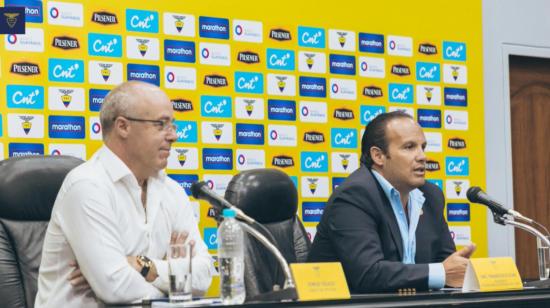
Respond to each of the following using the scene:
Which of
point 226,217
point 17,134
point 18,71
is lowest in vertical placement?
point 226,217

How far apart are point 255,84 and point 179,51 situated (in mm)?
496

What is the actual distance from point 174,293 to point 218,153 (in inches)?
93.4

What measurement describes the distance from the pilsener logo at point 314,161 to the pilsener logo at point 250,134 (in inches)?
11.4

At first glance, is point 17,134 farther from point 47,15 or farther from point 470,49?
point 470,49

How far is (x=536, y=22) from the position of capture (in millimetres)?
5629

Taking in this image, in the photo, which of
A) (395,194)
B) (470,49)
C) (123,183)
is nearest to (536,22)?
(470,49)

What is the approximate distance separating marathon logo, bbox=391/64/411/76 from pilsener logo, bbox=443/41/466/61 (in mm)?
311

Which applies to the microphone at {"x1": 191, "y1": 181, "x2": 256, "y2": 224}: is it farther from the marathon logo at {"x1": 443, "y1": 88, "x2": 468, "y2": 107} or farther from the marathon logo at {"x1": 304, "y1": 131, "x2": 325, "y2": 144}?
the marathon logo at {"x1": 443, "y1": 88, "x2": 468, "y2": 107}

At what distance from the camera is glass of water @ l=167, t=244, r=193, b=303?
215 centimetres

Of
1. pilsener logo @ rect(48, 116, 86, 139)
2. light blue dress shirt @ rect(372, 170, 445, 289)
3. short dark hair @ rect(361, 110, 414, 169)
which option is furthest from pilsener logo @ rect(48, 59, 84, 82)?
light blue dress shirt @ rect(372, 170, 445, 289)

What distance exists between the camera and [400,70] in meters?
5.12

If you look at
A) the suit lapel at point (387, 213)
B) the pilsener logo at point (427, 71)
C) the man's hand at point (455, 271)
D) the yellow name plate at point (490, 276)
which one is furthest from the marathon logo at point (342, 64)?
the yellow name plate at point (490, 276)

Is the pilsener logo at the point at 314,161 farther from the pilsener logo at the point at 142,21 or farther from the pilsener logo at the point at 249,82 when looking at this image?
the pilsener logo at the point at 142,21

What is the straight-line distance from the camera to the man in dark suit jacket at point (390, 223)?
2781 millimetres
